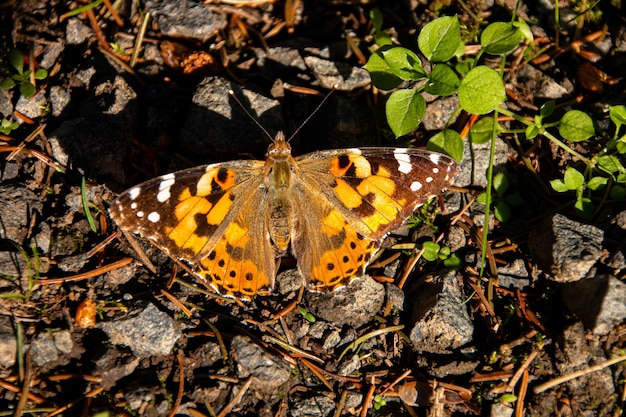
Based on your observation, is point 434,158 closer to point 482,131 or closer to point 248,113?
point 482,131

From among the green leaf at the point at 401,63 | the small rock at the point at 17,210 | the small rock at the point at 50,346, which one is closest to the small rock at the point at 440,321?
the green leaf at the point at 401,63

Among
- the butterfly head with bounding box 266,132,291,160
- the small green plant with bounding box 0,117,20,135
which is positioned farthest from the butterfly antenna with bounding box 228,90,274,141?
the small green plant with bounding box 0,117,20,135

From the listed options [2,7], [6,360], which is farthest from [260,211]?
[2,7]

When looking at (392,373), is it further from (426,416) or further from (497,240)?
(497,240)

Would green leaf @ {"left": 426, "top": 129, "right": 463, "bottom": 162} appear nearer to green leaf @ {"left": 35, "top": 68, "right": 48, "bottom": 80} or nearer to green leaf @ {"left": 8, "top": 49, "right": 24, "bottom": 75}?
green leaf @ {"left": 35, "top": 68, "right": 48, "bottom": 80}

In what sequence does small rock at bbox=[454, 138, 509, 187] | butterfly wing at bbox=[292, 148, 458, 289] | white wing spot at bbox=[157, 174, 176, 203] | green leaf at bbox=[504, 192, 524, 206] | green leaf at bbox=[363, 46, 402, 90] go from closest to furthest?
1. white wing spot at bbox=[157, 174, 176, 203]
2. butterfly wing at bbox=[292, 148, 458, 289]
3. green leaf at bbox=[363, 46, 402, 90]
4. green leaf at bbox=[504, 192, 524, 206]
5. small rock at bbox=[454, 138, 509, 187]
